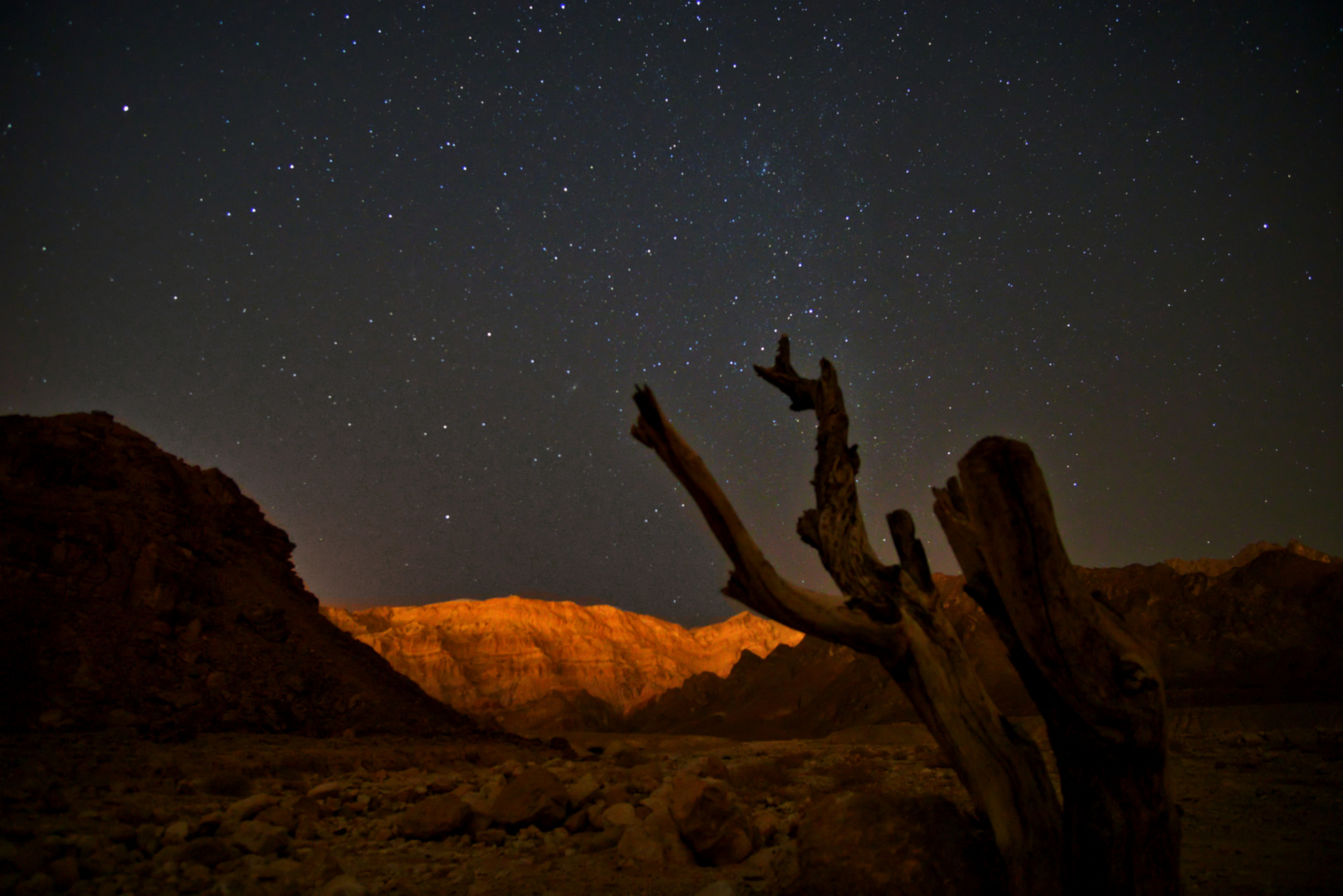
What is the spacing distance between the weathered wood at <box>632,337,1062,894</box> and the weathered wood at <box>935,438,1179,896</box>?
288mm

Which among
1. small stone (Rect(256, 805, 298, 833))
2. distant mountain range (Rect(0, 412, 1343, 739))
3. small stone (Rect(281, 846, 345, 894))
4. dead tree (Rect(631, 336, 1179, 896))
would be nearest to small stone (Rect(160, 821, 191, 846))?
small stone (Rect(256, 805, 298, 833))

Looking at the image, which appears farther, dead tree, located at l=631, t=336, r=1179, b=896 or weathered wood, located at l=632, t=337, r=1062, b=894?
weathered wood, located at l=632, t=337, r=1062, b=894

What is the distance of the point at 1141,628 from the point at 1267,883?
2703 millimetres

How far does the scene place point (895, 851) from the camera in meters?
4.42

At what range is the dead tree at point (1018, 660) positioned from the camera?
3699mm

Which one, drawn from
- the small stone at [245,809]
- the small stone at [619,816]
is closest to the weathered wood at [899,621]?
the small stone at [619,816]

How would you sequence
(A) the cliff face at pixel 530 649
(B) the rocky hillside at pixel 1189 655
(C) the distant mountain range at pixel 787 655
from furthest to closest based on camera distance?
(A) the cliff face at pixel 530 649 < (C) the distant mountain range at pixel 787 655 < (B) the rocky hillside at pixel 1189 655

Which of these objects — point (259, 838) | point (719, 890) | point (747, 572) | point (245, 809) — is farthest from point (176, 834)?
point (747, 572)

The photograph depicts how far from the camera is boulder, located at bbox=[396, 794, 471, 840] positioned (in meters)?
7.12

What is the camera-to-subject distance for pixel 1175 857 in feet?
12.4

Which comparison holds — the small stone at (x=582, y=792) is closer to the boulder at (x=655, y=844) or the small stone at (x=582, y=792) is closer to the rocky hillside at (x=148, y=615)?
the boulder at (x=655, y=844)

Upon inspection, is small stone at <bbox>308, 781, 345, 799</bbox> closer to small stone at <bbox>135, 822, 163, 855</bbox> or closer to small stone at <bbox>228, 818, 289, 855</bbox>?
small stone at <bbox>228, 818, 289, 855</bbox>

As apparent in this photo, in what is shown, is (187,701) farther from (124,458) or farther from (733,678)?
(733,678)

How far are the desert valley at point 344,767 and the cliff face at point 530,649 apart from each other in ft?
242
